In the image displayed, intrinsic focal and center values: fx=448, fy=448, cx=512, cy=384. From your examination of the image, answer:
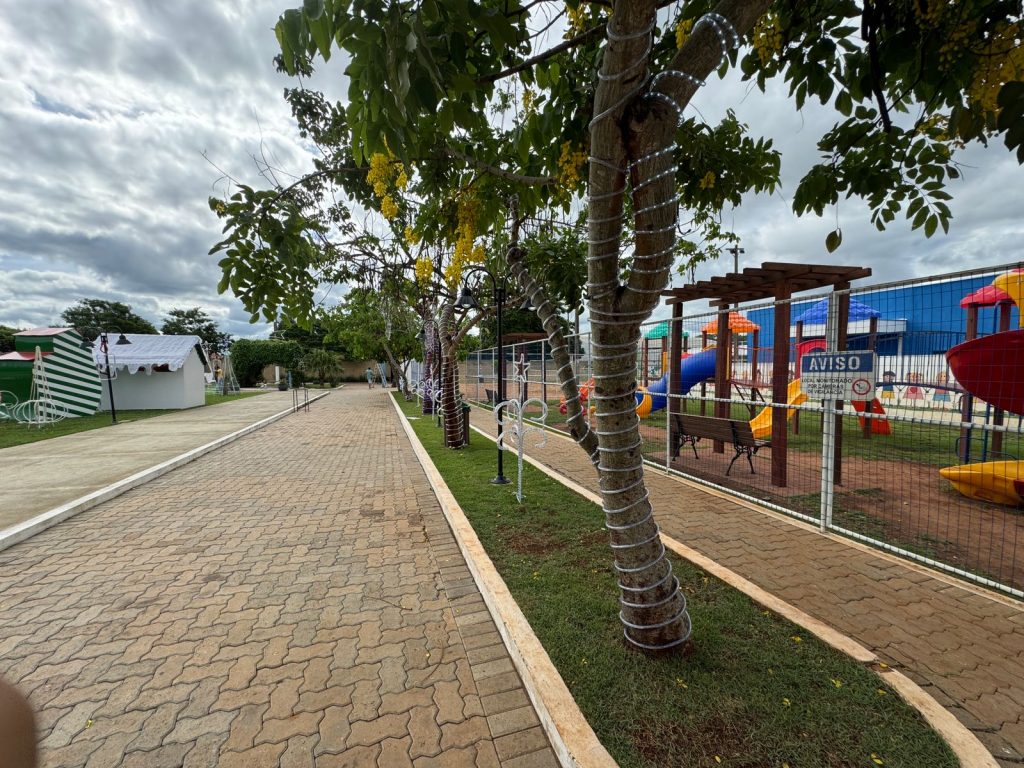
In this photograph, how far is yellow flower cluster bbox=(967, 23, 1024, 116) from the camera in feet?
6.31

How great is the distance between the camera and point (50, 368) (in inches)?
597

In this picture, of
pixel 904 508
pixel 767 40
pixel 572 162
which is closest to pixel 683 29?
pixel 767 40

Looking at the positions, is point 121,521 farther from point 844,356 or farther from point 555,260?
point 844,356

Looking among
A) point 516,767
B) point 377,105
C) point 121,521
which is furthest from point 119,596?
point 377,105

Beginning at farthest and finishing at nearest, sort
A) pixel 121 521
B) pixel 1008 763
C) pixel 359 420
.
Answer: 1. pixel 359 420
2. pixel 121 521
3. pixel 1008 763

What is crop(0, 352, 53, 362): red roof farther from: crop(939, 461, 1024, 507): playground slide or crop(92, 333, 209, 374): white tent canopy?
crop(939, 461, 1024, 507): playground slide

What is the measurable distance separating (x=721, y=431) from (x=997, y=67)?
4.94 meters

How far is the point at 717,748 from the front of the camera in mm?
1891

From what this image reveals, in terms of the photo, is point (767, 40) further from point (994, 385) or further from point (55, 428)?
point (55, 428)

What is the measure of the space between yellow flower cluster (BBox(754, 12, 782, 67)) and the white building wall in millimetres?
22950

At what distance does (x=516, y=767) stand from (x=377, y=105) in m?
2.77

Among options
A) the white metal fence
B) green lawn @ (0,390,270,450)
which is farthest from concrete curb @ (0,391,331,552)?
the white metal fence

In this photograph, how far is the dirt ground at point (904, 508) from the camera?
3.99 metres

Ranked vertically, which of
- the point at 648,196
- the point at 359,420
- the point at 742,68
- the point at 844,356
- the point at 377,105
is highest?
A: the point at 742,68
